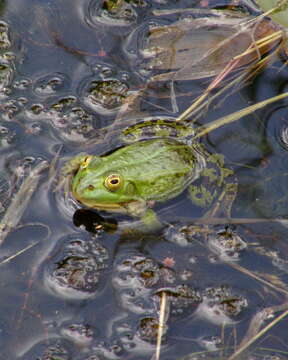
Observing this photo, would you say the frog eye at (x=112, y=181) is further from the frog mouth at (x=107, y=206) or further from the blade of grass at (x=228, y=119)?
the blade of grass at (x=228, y=119)

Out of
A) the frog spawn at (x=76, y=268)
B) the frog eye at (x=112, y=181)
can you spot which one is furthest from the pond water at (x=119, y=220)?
the frog eye at (x=112, y=181)

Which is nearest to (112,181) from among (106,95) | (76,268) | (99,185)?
(99,185)

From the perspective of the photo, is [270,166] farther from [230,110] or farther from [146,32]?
[146,32]

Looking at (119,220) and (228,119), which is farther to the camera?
(228,119)

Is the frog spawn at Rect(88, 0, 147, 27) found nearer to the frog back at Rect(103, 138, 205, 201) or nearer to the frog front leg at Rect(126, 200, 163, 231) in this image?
the frog back at Rect(103, 138, 205, 201)

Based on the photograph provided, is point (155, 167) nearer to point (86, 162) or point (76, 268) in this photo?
point (86, 162)

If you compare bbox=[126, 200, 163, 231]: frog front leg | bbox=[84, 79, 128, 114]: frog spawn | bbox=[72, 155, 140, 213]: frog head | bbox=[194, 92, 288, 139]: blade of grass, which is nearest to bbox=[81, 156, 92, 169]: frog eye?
bbox=[72, 155, 140, 213]: frog head

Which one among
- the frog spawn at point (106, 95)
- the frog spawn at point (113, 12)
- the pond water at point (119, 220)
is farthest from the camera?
the frog spawn at point (113, 12)
